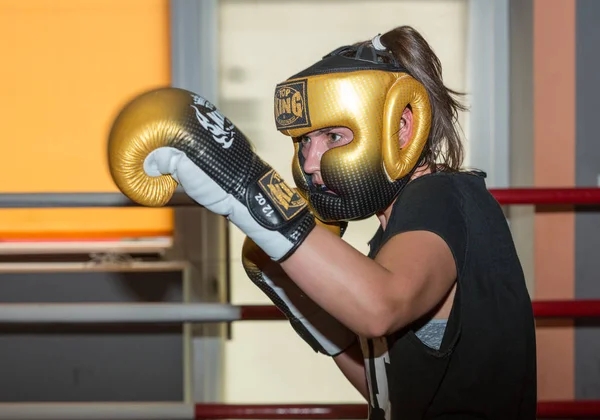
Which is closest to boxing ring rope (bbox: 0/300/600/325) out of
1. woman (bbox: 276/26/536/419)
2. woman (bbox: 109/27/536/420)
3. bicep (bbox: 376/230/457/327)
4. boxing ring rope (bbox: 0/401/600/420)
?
boxing ring rope (bbox: 0/401/600/420)

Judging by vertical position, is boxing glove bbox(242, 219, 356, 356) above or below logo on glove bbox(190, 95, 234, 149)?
below

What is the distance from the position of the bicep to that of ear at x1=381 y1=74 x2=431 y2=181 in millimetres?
179

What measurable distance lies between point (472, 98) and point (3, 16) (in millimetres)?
1724

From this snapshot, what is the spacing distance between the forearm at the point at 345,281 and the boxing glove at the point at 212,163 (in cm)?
2

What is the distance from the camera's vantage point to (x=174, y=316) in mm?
1826

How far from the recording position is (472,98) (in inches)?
111

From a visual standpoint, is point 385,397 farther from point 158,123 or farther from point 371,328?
point 158,123

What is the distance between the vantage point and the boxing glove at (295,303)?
1.39 meters

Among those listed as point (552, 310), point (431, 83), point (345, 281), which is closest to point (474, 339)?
point (345, 281)

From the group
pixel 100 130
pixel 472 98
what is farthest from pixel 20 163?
pixel 472 98

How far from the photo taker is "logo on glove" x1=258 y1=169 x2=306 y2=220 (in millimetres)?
965

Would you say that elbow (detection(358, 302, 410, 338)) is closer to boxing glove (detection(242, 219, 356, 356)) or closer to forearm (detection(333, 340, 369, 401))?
boxing glove (detection(242, 219, 356, 356))

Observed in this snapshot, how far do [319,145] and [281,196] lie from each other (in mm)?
267

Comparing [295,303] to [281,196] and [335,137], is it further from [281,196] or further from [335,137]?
[281,196]
